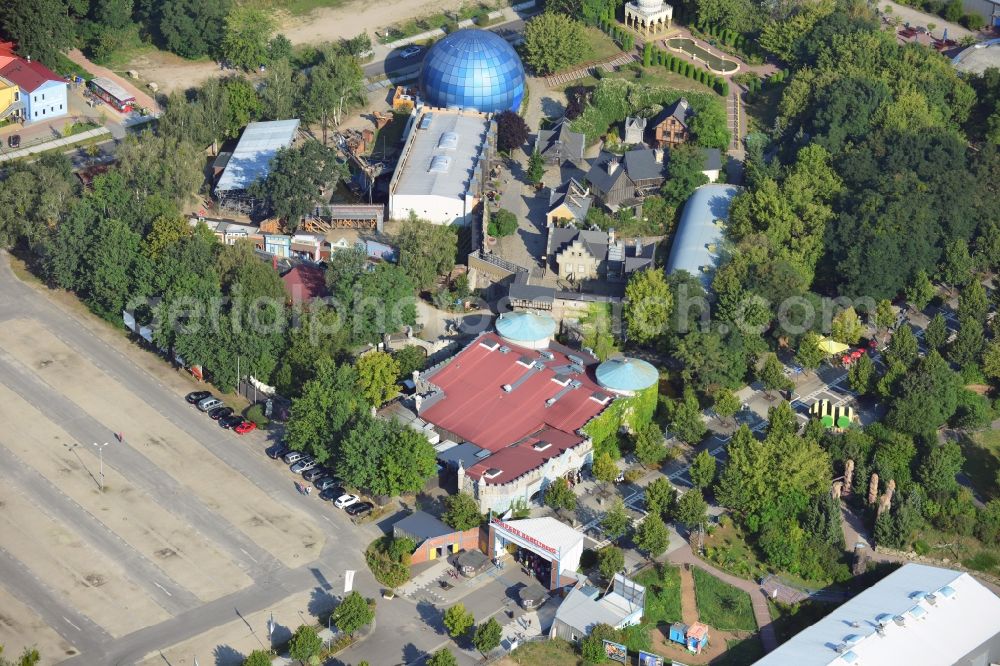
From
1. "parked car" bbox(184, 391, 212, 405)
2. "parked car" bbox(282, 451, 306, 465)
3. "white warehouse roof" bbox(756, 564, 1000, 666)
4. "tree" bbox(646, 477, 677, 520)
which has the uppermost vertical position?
"white warehouse roof" bbox(756, 564, 1000, 666)

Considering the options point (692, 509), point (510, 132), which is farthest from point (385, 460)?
point (510, 132)

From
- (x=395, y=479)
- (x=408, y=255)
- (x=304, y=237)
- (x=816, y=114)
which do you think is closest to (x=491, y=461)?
(x=395, y=479)

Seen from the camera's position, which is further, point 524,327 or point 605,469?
point 524,327

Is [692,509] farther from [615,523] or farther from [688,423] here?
[688,423]

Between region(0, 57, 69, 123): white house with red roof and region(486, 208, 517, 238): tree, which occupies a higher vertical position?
region(486, 208, 517, 238): tree

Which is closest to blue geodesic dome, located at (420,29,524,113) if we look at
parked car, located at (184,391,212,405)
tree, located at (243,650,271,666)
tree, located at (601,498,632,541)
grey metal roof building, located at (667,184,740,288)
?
grey metal roof building, located at (667,184,740,288)

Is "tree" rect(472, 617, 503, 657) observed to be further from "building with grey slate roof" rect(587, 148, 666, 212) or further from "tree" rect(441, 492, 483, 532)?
"building with grey slate roof" rect(587, 148, 666, 212)

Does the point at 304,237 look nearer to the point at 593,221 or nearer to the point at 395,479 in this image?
the point at 593,221
